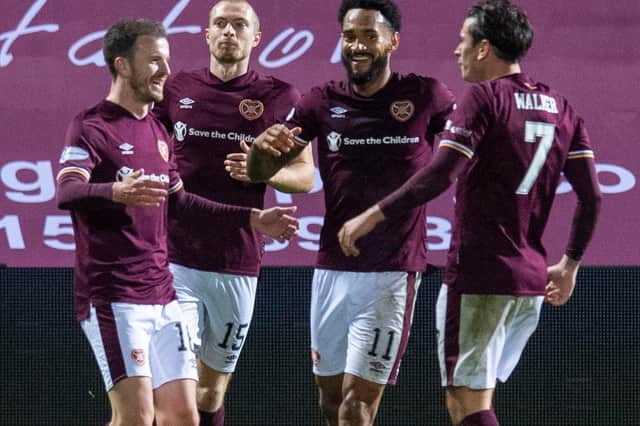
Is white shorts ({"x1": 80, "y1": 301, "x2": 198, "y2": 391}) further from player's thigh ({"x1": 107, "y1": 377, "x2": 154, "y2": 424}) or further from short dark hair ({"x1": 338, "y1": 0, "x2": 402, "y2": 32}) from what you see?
short dark hair ({"x1": 338, "y1": 0, "x2": 402, "y2": 32})

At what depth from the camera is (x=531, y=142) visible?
13.6 feet

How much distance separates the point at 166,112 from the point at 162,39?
0.82 metres

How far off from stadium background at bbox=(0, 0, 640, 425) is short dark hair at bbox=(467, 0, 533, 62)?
5.92 ft

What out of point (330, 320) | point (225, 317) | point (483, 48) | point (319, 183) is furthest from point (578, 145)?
point (319, 183)

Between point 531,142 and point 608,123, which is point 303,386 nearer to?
point 608,123

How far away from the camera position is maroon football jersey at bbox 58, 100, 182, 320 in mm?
4293

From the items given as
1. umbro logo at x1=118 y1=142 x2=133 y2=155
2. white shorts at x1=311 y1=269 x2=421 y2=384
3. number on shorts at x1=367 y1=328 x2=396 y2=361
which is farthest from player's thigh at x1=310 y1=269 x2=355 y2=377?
umbro logo at x1=118 y1=142 x2=133 y2=155

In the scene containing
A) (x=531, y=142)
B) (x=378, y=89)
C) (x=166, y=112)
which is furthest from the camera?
(x=166, y=112)

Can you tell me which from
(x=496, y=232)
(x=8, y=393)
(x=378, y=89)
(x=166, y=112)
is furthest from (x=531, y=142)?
(x=8, y=393)

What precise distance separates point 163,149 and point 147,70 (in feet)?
0.91

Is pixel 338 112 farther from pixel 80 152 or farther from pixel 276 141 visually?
pixel 80 152

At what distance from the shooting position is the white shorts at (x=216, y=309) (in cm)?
525

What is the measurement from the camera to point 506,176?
4137 mm

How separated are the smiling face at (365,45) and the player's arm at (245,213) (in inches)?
23.3
